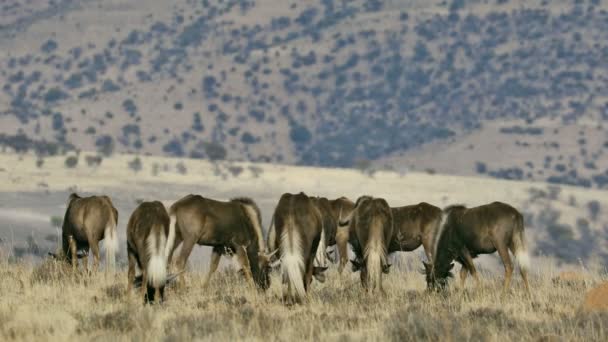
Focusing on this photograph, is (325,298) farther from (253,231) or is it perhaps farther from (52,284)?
(52,284)

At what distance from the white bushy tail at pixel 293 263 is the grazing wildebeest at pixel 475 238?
7.85 ft

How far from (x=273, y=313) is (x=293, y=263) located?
32.6 inches

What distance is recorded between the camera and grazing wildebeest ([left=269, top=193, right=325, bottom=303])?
49.3ft

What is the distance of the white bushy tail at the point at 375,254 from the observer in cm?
1599

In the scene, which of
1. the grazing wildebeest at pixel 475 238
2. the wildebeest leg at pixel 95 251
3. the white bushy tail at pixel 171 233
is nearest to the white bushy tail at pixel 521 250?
the grazing wildebeest at pixel 475 238

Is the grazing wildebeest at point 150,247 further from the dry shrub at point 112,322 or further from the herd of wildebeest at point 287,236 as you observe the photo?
the dry shrub at point 112,322

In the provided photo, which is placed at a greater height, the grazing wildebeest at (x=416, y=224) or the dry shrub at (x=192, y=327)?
the grazing wildebeest at (x=416, y=224)

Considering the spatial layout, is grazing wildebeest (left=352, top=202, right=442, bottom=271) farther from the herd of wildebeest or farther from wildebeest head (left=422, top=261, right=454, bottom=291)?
wildebeest head (left=422, top=261, right=454, bottom=291)

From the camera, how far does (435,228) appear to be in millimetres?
17312

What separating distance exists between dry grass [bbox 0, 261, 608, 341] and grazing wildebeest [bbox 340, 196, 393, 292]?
292 millimetres

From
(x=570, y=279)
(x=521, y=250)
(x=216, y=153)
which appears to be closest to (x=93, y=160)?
(x=216, y=153)

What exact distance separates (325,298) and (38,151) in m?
96.4

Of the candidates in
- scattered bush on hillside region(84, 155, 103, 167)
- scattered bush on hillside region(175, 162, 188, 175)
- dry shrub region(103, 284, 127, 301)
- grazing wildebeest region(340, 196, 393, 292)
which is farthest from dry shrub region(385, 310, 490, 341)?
scattered bush on hillside region(175, 162, 188, 175)

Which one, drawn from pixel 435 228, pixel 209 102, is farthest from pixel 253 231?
pixel 209 102
